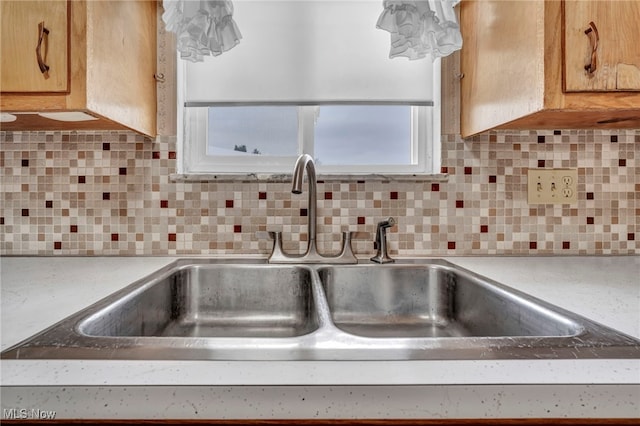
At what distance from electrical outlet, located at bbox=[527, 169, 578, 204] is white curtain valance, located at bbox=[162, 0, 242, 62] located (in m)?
1.11

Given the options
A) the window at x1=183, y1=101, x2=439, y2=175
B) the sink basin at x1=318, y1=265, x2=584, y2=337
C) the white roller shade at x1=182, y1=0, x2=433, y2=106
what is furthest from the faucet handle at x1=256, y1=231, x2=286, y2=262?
the white roller shade at x1=182, y1=0, x2=433, y2=106

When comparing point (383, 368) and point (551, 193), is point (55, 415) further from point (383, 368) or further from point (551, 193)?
point (551, 193)

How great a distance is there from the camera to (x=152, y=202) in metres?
1.25

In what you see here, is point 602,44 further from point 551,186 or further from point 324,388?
point 324,388

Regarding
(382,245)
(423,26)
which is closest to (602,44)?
(423,26)

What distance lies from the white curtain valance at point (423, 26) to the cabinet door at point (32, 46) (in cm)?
87

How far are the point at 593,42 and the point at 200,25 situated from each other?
1.05 metres

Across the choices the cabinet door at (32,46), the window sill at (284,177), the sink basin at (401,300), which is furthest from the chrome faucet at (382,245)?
the cabinet door at (32,46)

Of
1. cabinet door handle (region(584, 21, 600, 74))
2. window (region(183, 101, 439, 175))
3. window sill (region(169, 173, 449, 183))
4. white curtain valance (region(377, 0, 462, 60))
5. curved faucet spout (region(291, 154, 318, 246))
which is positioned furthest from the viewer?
window (region(183, 101, 439, 175))

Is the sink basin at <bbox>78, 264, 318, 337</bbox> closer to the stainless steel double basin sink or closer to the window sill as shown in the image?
the stainless steel double basin sink

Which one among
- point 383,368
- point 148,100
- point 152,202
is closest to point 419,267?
point 383,368

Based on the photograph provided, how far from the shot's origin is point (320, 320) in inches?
24.6

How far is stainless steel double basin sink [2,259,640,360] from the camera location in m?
0.48

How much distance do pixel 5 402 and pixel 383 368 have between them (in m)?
0.43
